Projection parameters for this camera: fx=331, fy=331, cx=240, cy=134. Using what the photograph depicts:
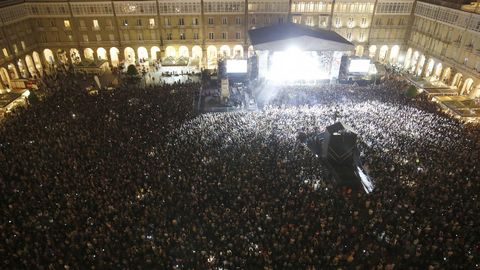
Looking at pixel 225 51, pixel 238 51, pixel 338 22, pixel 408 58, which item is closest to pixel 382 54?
pixel 408 58

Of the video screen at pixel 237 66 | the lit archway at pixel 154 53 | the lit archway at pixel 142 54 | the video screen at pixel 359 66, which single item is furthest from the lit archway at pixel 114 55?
the video screen at pixel 359 66

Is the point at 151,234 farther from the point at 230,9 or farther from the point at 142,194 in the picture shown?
the point at 230,9

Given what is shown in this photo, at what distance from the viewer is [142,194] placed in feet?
76.7

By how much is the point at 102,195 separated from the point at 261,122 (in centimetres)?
1630

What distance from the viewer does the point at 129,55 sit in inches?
2269

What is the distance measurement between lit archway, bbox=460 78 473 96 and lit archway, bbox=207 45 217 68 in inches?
1466

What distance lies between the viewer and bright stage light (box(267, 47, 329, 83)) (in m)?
48.1

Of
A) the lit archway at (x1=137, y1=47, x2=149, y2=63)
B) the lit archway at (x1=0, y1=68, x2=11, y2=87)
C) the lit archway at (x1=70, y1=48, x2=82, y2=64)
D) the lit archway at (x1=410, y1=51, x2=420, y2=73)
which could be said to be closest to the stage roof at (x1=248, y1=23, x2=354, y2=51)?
the lit archway at (x1=410, y1=51, x2=420, y2=73)

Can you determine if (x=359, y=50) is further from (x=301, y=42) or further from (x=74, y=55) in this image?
(x=74, y=55)

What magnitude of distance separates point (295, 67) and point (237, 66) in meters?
8.63

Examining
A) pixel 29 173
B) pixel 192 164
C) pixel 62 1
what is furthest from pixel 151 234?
pixel 62 1

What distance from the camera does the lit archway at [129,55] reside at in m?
56.6

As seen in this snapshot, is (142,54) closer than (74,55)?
No

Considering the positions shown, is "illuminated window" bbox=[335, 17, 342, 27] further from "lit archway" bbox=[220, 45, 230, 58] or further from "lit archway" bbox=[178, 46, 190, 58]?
"lit archway" bbox=[178, 46, 190, 58]
